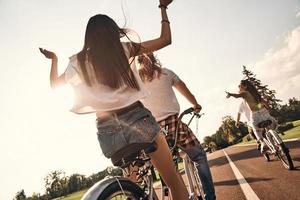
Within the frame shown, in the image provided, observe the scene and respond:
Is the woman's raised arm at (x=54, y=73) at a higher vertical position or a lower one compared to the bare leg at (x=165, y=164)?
higher

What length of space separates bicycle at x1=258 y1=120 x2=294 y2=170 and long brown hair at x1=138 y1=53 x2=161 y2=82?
14.9ft

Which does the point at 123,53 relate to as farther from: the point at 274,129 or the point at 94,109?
the point at 274,129

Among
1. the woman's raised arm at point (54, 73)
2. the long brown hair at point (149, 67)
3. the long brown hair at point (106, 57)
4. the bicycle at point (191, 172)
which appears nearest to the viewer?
the long brown hair at point (106, 57)

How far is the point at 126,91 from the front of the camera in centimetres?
229

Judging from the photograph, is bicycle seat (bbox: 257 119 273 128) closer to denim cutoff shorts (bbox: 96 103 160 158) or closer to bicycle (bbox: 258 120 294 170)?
bicycle (bbox: 258 120 294 170)

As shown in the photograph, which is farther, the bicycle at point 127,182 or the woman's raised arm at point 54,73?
the woman's raised arm at point 54,73

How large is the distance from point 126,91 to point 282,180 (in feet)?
16.3

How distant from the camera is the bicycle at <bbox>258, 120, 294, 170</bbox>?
6.62 meters

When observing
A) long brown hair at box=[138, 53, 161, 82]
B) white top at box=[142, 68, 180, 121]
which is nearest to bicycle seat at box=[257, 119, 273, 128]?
white top at box=[142, 68, 180, 121]

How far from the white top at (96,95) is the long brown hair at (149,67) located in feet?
3.92

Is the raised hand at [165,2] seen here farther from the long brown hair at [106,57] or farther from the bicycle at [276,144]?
the bicycle at [276,144]

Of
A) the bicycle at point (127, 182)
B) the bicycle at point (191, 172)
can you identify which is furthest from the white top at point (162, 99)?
the bicycle at point (127, 182)

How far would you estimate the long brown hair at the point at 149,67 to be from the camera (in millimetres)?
3572

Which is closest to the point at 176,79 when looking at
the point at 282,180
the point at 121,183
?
the point at 121,183
